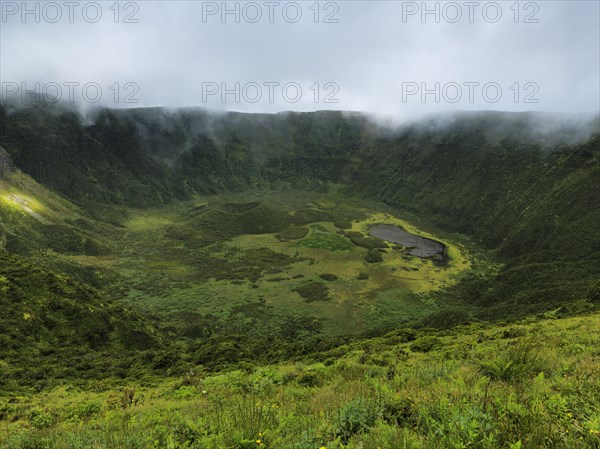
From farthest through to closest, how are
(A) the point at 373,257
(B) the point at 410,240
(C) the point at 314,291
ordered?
(B) the point at 410,240
(A) the point at 373,257
(C) the point at 314,291

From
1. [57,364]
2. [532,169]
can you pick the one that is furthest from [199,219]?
[532,169]

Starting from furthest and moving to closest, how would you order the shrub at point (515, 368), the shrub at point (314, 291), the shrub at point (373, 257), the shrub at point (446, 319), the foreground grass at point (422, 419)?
the shrub at point (373, 257)
the shrub at point (314, 291)
the shrub at point (446, 319)
the shrub at point (515, 368)
the foreground grass at point (422, 419)

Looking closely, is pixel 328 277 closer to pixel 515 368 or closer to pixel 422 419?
pixel 515 368

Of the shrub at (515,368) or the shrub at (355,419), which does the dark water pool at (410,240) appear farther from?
the shrub at (355,419)

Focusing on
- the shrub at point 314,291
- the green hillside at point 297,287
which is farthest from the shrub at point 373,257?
the shrub at point 314,291

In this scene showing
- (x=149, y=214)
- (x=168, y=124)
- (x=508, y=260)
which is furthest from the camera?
(x=168, y=124)

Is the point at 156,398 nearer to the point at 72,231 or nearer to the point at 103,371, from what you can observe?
the point at 103,371

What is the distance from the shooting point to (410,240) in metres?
94.0

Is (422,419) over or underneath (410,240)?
over

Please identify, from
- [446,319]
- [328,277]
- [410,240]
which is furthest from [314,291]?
[410,240]

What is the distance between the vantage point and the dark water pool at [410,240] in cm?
8362

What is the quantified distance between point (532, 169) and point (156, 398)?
4256 inches

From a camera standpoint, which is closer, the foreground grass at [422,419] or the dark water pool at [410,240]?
the foreground grass at [422,419]

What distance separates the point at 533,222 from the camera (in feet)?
245
